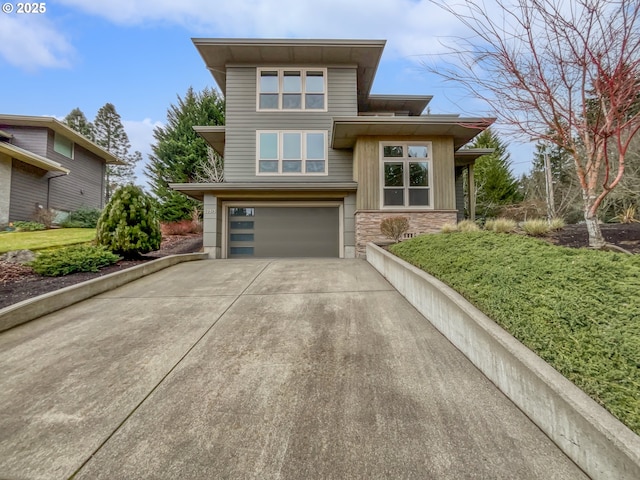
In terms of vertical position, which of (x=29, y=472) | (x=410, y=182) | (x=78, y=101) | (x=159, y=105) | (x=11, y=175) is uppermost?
(x=78, y=101)

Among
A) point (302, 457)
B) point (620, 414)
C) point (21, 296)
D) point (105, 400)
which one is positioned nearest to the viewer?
point (620, 414)

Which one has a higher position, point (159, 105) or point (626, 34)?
point (159, 105)

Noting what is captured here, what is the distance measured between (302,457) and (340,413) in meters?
0.43

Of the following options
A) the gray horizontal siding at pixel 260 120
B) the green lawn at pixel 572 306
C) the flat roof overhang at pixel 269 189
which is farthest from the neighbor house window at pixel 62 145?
the green lawn at pixel 572 306

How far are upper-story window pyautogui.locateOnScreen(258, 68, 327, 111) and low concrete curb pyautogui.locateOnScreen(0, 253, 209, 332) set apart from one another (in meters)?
7.66

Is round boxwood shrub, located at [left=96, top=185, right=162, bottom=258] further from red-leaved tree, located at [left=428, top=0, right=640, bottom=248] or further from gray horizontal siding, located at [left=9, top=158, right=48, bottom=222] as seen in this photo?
gray horizontal siding, located at [left=9, top=158, right=48, bottom=222]

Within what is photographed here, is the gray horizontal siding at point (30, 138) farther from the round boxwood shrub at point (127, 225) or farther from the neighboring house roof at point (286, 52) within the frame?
the round boxwood shrub at point (127, 225)

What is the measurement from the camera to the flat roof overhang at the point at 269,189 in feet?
32.0

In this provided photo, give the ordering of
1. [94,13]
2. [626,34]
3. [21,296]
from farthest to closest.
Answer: [94,13]
[21,296]
[626,34]

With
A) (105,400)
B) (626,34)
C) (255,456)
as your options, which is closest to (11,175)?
(105,400)

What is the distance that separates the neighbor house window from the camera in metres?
14.7

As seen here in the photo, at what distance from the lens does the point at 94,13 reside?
873 cm

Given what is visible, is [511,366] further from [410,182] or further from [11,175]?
[11,175]

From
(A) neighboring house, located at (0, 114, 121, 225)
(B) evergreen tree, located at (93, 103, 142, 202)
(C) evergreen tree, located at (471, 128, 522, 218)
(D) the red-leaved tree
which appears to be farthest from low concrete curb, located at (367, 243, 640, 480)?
(B) evergreen tree, located at (93, 103, 142, 202)
